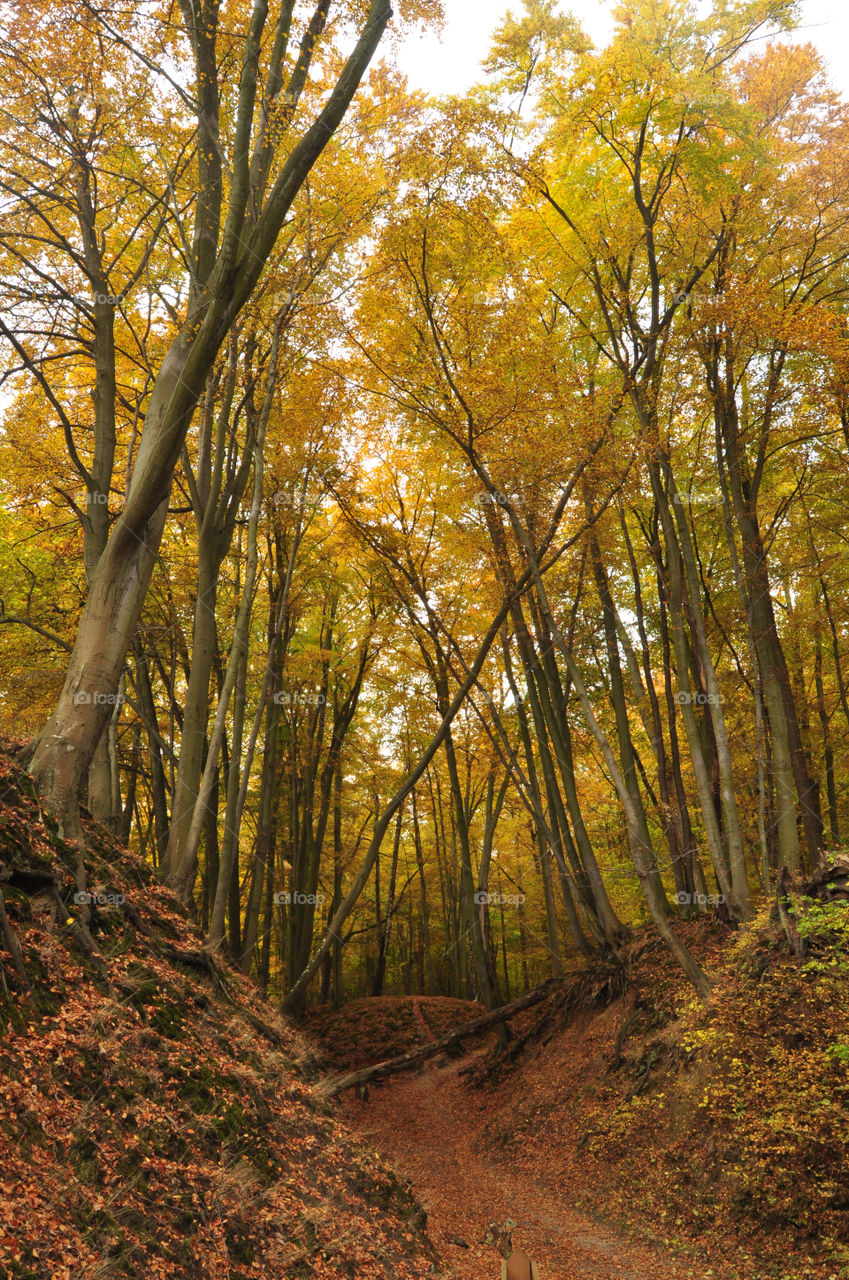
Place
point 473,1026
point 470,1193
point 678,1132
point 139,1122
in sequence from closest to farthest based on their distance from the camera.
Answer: point 139,1122 < point 678,1132 < point 470,1193 < point 473,1026

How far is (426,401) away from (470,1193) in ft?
31.4

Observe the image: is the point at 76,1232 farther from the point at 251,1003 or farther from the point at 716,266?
the point at 716,266

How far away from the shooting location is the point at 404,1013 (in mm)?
16125

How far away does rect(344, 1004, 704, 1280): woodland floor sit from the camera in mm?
6137

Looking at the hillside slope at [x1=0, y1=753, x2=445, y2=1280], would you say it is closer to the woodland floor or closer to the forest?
the forest

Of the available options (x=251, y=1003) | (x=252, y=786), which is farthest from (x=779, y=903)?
(x=252, y=786)

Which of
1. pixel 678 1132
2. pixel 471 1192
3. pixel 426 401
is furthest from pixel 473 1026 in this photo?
pixel 426 401

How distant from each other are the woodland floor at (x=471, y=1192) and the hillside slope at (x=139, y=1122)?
1.38 meters

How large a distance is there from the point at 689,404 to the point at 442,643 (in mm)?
6741

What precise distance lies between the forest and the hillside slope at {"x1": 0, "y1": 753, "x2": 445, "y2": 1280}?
10cm

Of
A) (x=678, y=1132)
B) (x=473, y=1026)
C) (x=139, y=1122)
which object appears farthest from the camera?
(x=473, y=1026)

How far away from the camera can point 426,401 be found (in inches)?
340

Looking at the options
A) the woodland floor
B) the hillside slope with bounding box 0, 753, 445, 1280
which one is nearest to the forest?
the hillside slope with bounding box 0, 753, 445, 1280

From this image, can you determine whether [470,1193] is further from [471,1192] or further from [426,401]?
[426,401]
